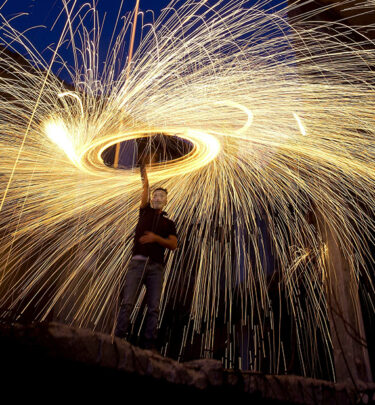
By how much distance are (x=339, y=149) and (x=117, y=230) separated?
3.49 meters

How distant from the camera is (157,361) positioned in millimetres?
2352

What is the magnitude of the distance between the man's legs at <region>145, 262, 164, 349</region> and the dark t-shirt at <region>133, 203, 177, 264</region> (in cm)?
10

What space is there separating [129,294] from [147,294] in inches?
A: 8.1

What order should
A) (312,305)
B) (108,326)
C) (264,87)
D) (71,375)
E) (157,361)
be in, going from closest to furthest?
(71,375), (157,361), (264,87), (312,305), (108,326)

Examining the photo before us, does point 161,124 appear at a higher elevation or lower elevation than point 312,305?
higher

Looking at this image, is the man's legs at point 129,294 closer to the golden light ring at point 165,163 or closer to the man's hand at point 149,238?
the man's hand at point 149,238

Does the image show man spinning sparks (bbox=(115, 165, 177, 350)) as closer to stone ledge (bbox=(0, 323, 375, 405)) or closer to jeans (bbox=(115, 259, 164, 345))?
jeans (bbox=(115, 259, 164, 345))

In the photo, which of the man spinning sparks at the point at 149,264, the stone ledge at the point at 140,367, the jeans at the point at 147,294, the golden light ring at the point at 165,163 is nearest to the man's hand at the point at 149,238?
the man spinning sparks at the point at 149,264

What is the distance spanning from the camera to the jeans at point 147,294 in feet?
11.9

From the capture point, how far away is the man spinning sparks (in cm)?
365

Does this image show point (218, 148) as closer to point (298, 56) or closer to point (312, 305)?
point (298, 56)

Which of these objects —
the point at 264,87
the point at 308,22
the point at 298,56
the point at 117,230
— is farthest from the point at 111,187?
the point at 308,22

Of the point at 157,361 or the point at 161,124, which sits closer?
the point at 157,361

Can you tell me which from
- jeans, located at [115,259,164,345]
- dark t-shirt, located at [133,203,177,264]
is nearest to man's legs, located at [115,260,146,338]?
jeans, located at [115,259,164,345]
